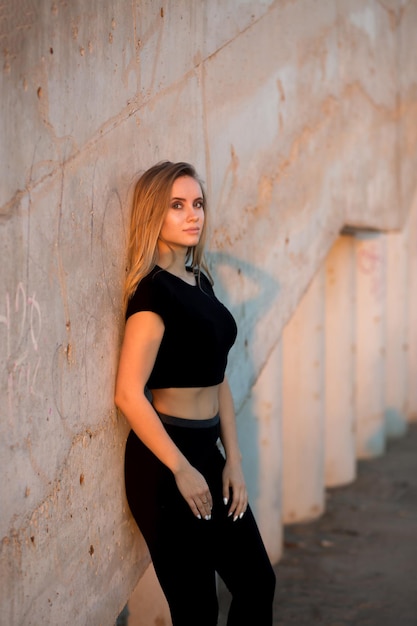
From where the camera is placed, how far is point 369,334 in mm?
9180

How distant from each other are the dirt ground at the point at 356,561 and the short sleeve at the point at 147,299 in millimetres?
2788

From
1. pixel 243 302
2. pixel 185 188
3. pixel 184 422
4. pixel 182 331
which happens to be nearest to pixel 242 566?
pixel 184 422

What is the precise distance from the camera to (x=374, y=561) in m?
6.37

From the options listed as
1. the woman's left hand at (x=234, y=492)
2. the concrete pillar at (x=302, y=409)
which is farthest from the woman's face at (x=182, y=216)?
the concrete pillar at (x=302, y=409)

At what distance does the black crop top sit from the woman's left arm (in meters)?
0.33

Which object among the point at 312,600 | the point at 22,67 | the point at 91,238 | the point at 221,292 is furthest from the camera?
the point at 312,600

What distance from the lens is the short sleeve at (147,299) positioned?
3174 millimetres

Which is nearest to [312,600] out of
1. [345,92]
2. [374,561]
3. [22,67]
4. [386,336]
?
[374,561]

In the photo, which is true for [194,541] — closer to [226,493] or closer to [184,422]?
[226,493]

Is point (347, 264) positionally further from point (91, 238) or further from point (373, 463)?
point (91, 238)

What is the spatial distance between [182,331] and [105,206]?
0.52 metres

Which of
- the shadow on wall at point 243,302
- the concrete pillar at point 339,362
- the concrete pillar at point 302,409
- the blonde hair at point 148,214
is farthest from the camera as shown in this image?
the concrete pillar at point 339,362

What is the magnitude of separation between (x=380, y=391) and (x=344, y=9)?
4.59 metres

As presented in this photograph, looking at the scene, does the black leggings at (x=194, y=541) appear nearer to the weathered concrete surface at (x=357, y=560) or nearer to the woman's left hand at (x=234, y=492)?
the woman's left hand at (x=234, y=492)
